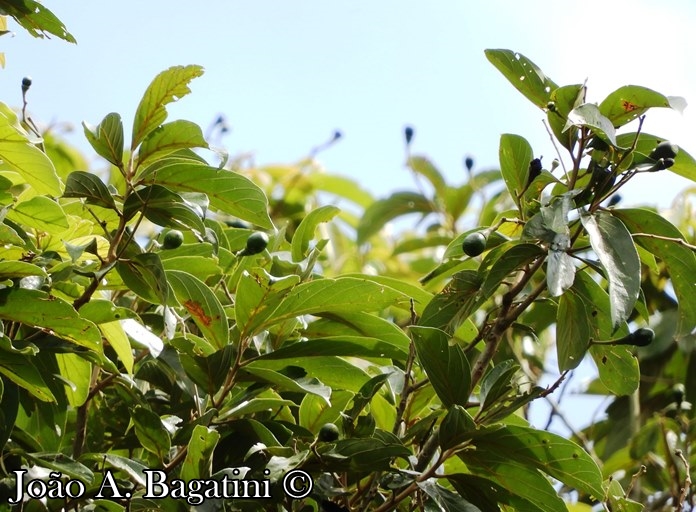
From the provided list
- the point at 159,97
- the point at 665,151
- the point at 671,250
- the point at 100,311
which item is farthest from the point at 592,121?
the point at 100,311

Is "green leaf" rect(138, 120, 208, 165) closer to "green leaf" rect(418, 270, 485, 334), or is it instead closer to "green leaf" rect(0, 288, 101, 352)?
"green leaf" rect(0, 288, 101, 352)

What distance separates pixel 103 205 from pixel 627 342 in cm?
73

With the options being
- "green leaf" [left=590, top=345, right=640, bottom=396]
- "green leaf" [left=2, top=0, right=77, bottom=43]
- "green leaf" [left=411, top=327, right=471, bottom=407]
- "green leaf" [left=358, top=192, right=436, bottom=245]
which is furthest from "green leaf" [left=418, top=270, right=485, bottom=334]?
"green leaf" [left=358, top=192, right=436, bottom=245]

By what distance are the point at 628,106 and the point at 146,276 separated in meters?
0.69

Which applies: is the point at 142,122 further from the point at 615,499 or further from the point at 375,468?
the point at 615,499

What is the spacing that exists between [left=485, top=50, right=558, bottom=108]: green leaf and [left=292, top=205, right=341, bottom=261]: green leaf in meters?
0.33

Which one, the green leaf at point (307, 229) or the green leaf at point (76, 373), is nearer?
the green leaf at point (76, 373)

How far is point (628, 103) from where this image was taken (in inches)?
50.7

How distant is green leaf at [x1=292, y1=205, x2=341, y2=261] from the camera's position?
1478 mm

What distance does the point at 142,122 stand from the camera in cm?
126

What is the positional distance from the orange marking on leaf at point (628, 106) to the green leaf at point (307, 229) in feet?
1.48

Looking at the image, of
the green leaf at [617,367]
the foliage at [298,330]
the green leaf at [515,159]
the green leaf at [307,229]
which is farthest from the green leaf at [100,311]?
the green leaf at [617,367]

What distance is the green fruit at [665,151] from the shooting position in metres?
1.24

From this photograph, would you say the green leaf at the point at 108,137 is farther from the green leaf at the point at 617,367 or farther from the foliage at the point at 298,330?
the green leaf at the point at 617,367
